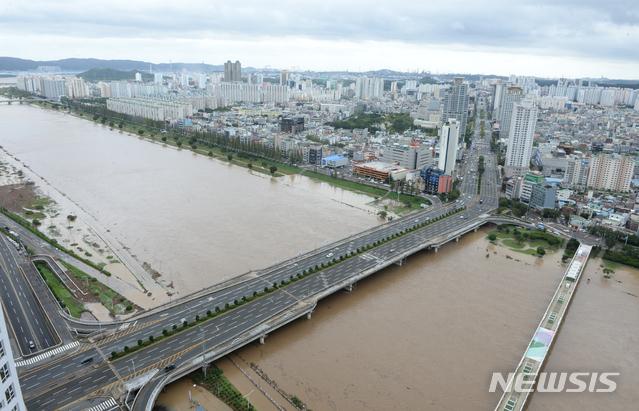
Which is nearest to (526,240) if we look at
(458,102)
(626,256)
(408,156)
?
(626,256)

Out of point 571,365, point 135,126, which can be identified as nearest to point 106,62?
point 135,126

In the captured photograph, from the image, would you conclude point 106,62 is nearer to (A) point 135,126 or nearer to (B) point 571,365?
(A) point 135,126

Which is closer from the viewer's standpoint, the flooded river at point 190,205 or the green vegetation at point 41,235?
the green vegetation at point 41,235

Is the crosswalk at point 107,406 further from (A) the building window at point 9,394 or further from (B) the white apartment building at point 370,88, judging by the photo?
(B) the white apartment building at point 370,88

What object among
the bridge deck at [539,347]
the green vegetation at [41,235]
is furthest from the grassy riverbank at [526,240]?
the green vegetation at [41,235]

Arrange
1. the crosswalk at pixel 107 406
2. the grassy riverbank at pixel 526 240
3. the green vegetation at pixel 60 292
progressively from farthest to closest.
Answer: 1. the grassy riverbank at pixel 526 240
2. the green vegetation at pixel 60 292
3. the crosswalk at pixel 107 406
